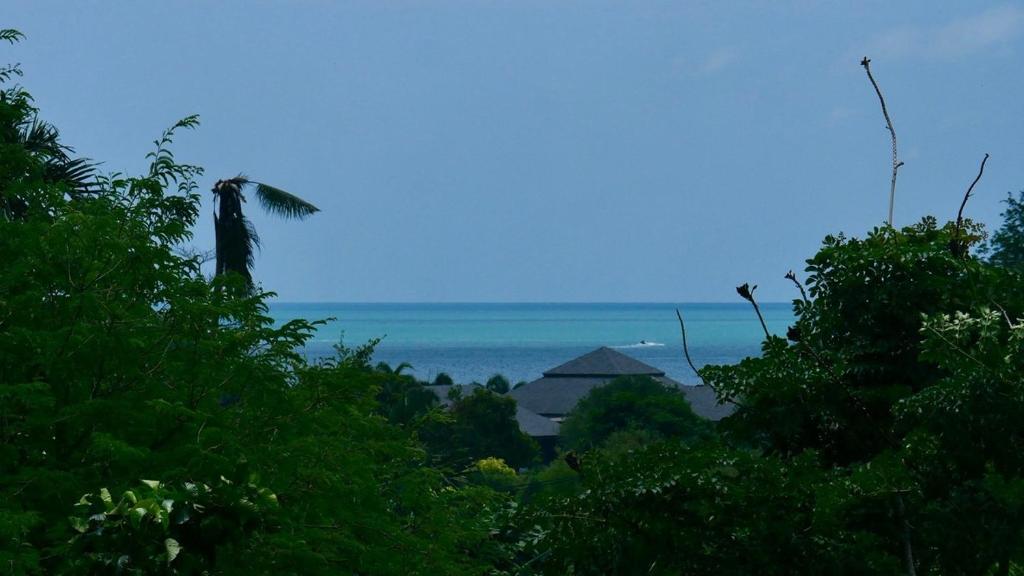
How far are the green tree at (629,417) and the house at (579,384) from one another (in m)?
19.1

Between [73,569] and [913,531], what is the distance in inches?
219

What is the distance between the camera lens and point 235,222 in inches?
1118

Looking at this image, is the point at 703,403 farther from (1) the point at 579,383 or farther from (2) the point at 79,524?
(2) the point at 79,524

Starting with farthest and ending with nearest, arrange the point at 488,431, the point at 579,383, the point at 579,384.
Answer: the point at 579,383 → the point at 579,384 → the point at 488,431

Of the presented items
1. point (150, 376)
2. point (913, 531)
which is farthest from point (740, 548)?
point (150, 376)

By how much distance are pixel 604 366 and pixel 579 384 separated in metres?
2.57

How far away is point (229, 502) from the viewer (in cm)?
718

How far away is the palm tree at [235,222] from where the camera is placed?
28.1 m

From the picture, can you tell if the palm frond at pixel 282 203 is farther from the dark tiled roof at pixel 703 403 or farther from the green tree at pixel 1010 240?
the dark tiled roof at pixel 703 403

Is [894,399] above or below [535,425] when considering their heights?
above

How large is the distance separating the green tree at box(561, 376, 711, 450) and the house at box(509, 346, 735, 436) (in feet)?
62.6

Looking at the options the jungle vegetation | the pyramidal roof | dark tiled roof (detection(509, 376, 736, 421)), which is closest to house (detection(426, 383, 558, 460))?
dark tiled roof (detection(509, 376, 736, 421))

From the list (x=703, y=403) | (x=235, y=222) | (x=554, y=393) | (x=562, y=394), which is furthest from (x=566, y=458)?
(x=554, y=393)

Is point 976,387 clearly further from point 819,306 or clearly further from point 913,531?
point 819,306
